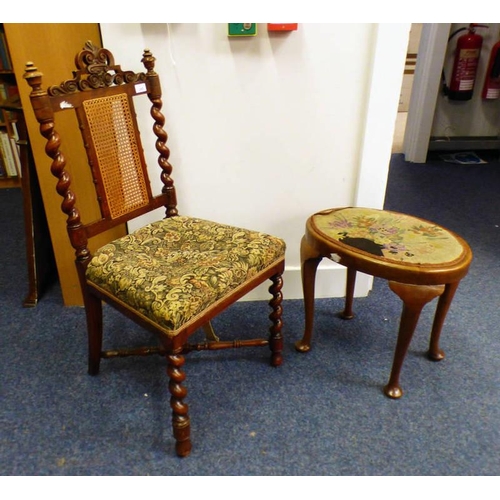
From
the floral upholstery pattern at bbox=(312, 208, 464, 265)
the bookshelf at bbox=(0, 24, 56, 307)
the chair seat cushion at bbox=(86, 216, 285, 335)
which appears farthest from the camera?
the bookshelf at bbox=(0, 24, 56, 307)

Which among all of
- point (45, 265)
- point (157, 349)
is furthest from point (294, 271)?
point (45, 265)

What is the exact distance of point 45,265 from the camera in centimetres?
202

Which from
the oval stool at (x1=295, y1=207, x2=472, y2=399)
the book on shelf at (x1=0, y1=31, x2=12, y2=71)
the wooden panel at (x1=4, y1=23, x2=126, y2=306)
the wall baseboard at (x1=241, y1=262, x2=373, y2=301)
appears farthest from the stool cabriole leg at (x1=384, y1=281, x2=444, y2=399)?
the book on shelf at (x1=0, y1=31, x2=12, y2=71)

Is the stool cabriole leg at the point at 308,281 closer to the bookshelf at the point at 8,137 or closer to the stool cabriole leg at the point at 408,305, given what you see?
the stool cabriole leg at the point at 408,305

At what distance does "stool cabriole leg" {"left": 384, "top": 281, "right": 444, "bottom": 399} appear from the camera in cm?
122

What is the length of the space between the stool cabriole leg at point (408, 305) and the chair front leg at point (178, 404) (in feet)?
2.03

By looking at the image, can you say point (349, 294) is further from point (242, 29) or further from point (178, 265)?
point (242, 29)

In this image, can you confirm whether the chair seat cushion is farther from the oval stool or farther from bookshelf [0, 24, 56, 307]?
bookshelf [0, 24, 56, 307]

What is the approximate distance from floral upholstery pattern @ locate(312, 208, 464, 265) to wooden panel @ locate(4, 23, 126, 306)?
33.5 inches

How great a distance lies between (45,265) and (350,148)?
56.2 inches

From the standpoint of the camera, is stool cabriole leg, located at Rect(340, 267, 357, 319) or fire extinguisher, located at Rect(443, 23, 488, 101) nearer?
stool cabriole leg, located at Rect(340, 267, 357, 319)

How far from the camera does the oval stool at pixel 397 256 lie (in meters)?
1.22

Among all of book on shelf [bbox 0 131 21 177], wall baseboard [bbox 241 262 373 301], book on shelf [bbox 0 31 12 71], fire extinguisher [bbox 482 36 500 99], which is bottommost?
wall baseboard [bbox 241 262 373 301]

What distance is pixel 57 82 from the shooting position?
4.95ft
